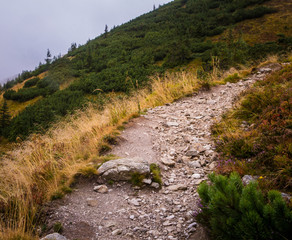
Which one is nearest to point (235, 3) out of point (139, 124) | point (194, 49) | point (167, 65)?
point (194, 49)

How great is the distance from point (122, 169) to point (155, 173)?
24.8 inches

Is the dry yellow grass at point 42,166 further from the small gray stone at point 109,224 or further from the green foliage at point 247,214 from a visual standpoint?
the green foliage at point 247,214

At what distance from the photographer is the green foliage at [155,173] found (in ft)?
10.6

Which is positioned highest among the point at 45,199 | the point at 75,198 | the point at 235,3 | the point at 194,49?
the point at 235,3

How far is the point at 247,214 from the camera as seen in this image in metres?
1.42

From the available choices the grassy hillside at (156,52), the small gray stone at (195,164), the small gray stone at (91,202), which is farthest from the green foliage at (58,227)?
the grassy hillside at (156,52)

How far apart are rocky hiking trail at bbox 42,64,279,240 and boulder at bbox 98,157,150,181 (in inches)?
1.0

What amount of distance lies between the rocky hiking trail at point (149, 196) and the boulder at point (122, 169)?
25 mm

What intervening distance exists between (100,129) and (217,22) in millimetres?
51924

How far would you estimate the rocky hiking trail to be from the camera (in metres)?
2.27

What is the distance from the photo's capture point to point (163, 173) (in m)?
3.52

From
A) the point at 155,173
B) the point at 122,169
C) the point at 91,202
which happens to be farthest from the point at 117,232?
the point at 155,173

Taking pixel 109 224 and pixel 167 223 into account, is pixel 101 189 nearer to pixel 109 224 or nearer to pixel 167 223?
pixel 109 224

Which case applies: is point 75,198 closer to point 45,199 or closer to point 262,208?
point 45,199
